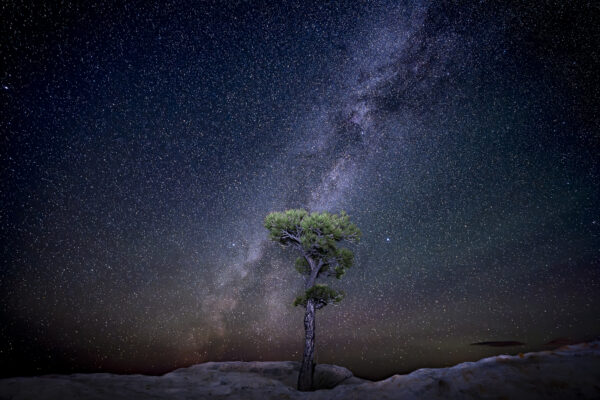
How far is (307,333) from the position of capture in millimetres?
11375

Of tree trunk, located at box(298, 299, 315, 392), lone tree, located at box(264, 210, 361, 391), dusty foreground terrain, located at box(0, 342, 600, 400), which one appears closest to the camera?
dusty foreground terrain, located at box(0, 342, 600, 400)

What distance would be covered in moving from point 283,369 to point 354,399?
8270mm

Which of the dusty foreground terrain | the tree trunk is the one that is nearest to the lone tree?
the tree trunk

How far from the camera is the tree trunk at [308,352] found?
10.4m

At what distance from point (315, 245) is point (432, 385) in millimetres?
7413

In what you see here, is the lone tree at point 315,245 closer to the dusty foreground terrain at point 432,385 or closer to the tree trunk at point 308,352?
the tree trunk at point 308,352

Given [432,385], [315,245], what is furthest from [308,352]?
[432,385]

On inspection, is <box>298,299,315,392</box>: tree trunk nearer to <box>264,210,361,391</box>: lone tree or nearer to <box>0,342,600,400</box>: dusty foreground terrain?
<box>264,210,361,391</box>: lone tree

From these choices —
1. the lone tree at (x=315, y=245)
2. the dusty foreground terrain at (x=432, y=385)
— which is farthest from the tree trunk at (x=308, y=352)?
the dusty foreground terrain at (x=432, y=385)

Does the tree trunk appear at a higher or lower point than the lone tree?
lower

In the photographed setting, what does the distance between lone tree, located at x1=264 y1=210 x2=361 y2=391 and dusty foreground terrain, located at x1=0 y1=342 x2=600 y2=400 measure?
148 inches

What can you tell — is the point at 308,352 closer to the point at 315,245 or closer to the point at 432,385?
the point at 315,245

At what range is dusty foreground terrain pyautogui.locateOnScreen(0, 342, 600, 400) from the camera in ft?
15.8

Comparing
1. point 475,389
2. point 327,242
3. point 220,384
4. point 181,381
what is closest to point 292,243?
point 327,242
